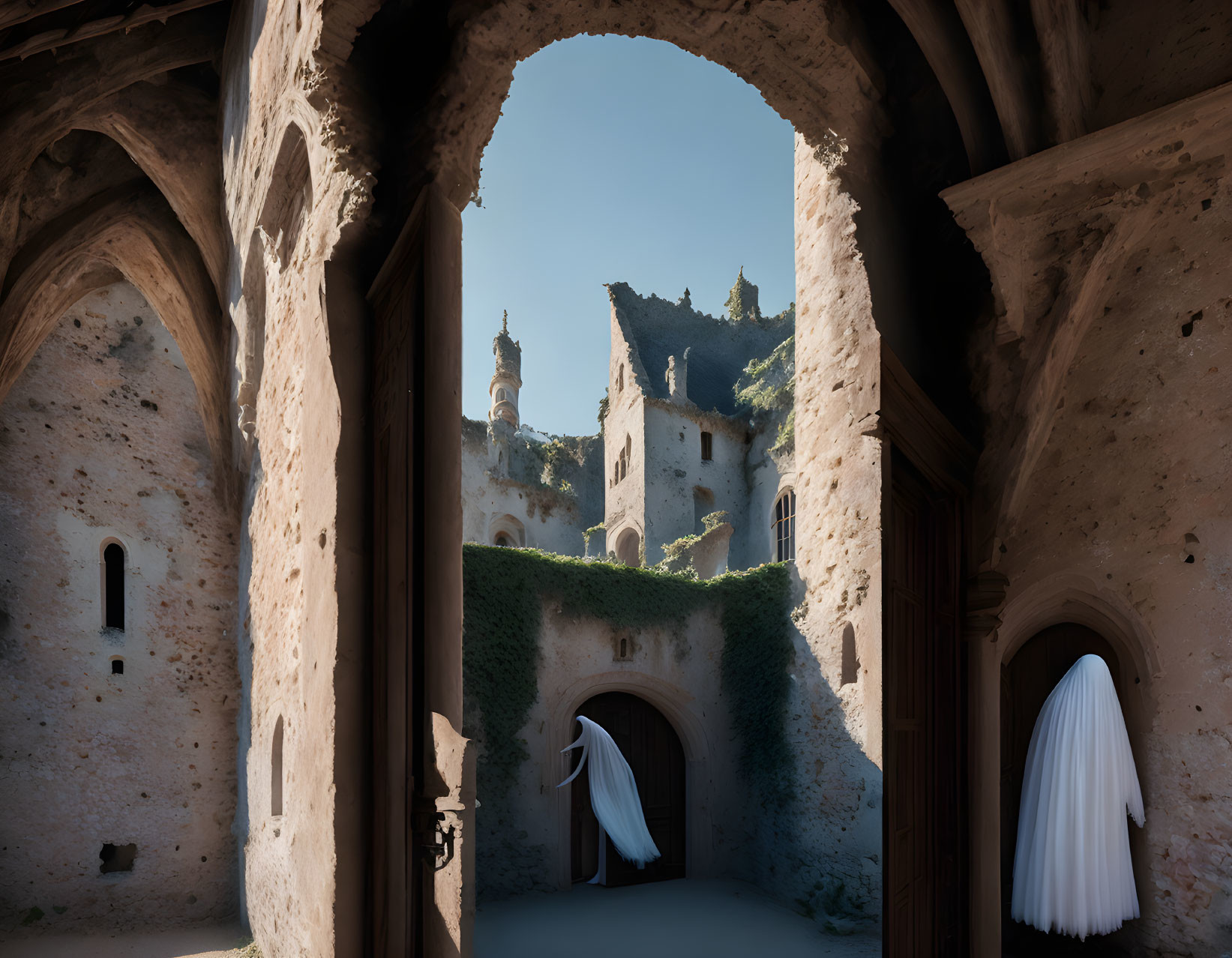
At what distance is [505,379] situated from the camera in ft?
101

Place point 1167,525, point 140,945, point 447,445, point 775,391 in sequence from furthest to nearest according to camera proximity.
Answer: point 775,391
point 140,945
point 1167,525
point 447,445

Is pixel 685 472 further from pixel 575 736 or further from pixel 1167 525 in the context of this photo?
pixel 1167 525

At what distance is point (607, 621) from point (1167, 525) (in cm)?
691

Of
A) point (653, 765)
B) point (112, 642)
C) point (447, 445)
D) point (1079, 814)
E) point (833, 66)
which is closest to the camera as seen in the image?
point (447, 445)

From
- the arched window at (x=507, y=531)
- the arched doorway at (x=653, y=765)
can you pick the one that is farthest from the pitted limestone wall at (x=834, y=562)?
the arched window at (x=507, y=531)

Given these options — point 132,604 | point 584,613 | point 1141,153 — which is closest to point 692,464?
point 584,613

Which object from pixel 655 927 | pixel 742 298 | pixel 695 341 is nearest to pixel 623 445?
pixel 695 341

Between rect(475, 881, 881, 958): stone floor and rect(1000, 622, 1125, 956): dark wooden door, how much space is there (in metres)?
1.62

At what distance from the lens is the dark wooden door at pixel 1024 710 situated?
19.7 ft

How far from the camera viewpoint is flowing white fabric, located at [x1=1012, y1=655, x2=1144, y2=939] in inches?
207

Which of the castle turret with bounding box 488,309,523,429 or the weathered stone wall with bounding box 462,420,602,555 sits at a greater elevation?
the castle turret with bounding box 488,309,523,429

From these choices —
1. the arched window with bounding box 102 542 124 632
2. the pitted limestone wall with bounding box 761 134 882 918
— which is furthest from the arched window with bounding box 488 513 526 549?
the pitted limestone wall with bounding box 761 134 882 918

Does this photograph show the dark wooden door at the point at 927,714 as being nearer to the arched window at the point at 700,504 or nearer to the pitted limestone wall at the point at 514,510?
the arched window at the point at 700,504

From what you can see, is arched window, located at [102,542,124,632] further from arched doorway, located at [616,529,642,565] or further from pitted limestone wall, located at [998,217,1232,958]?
arched doorway, located at [616,529,642,565]
